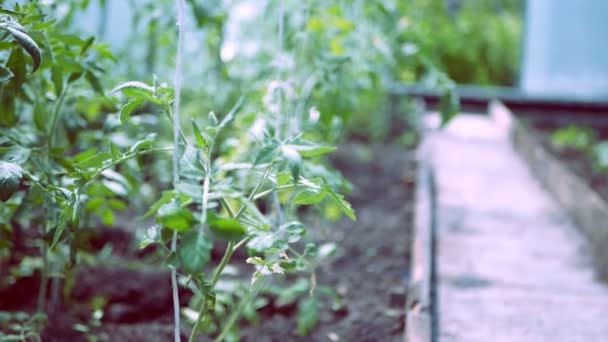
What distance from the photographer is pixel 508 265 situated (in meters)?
2.94

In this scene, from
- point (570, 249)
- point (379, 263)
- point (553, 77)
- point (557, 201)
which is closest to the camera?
point (379, 263)

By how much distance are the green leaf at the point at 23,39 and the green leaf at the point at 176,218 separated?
424 mm

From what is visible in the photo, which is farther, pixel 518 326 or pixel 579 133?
pixel 579 133

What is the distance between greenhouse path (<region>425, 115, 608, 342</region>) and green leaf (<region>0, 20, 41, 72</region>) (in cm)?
148

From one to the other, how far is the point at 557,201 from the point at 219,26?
2527 mm

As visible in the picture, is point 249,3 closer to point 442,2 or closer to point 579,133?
point 579,133

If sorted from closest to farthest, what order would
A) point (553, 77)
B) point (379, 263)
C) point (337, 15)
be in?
1. point (337, 15)
2. point (379, 263)
3. point (553, 77)

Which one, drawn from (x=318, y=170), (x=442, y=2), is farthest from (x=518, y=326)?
(x=442, y=2)

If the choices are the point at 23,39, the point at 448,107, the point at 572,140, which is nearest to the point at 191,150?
the point at 23,39

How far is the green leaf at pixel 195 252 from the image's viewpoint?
1.03m

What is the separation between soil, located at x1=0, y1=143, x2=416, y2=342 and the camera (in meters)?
2.11

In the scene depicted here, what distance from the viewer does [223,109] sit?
3350mm

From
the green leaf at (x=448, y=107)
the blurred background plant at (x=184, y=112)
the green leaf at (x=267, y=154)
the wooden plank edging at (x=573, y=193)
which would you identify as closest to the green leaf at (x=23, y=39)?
the blurred background plant at (x=184, y=112)

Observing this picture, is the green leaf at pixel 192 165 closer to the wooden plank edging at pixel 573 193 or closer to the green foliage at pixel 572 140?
the wooden plank edging at pixel 573 193
